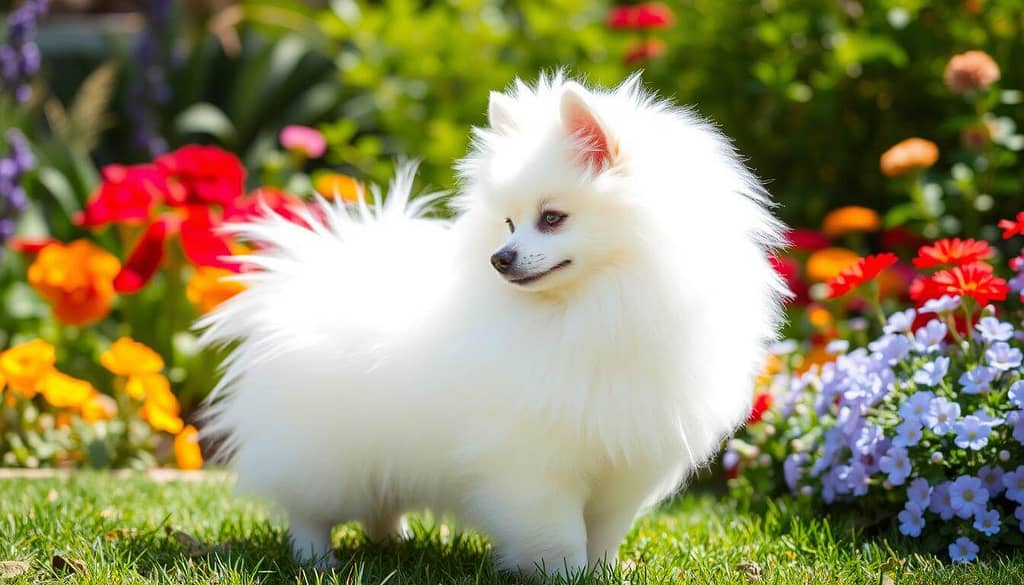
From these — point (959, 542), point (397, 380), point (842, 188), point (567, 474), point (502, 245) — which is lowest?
point (842, 188)

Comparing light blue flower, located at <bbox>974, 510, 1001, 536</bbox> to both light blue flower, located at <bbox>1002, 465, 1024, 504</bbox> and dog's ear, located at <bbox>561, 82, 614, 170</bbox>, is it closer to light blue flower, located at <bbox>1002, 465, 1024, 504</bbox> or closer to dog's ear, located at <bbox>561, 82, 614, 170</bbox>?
light blue flower, located at <bbox>1002, 465, 1024, 504</bbox>

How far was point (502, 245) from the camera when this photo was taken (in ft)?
9.12

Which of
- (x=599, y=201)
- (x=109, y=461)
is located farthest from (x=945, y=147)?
(x=109, y=461)

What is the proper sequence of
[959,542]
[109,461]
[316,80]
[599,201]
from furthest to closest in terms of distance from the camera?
[316,80]
[109,461]
[959,542]
[599,201]

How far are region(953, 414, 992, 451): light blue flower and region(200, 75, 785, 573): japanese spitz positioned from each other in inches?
25.4

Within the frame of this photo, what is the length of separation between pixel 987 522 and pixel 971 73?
2201 mm

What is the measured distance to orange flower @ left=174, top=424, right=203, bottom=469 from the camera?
504 centimetres

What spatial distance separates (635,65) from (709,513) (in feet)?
10.9

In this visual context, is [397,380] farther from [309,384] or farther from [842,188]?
[842,188]

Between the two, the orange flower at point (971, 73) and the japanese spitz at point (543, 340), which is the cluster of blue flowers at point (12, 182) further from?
the orange flower at point (971, 73)

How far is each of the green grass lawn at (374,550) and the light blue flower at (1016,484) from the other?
16cm

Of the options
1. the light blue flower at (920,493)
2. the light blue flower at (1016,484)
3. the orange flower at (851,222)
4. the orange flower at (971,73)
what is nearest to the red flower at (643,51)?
the orange flower at (851,222)

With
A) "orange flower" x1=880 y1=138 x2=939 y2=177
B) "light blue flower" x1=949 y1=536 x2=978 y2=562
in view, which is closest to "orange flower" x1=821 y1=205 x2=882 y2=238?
"orange flower" x1=880 y1=138 x2=939 y2=177

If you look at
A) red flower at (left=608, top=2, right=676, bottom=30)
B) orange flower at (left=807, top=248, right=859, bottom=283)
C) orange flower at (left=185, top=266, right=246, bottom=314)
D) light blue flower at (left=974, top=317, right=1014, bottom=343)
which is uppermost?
red flower at (left=608, top=2, right=676, bottom=30)
